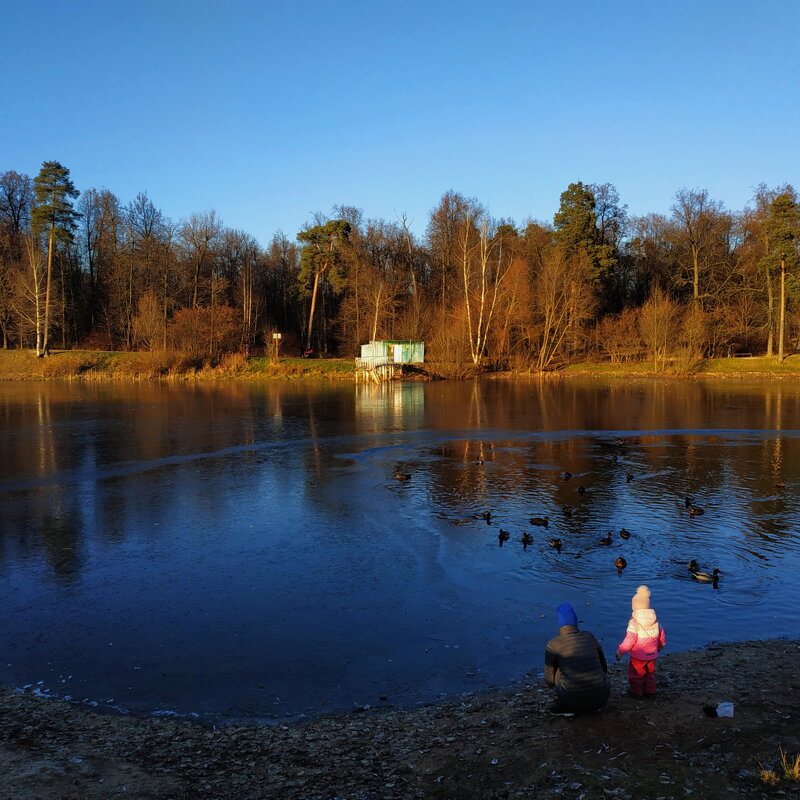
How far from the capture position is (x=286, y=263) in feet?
274

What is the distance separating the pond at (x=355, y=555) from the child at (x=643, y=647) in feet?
4.97

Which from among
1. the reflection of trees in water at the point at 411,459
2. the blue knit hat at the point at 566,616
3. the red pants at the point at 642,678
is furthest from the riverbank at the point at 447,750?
the reflection of trees in water at the point at 411,459

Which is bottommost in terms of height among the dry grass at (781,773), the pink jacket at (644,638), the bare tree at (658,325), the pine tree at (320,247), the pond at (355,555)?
the pond at (355,555)

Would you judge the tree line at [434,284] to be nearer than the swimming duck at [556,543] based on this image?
No

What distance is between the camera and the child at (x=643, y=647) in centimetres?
637

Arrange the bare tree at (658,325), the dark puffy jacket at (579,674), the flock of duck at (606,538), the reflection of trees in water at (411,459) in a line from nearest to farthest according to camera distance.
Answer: the dark puffy jacket at (579,674)
the flock of duck at (606,538)
the reflection of trees in water at (411,459)
the bare tree at (658,325)

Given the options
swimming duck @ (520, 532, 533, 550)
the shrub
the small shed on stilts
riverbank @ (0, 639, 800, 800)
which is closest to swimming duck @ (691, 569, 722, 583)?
swimming duck @ (520, 532, 533, 550)

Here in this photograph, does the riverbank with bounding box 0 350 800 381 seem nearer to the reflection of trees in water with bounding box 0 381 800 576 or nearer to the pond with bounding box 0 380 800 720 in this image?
the reflection of trees in water with bounding box 0 381 800 576

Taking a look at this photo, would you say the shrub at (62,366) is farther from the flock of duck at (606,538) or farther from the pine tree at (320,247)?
the flock of duck at (606,538)

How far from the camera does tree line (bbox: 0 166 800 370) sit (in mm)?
58969

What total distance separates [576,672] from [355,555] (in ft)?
21.7

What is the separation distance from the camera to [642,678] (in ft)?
21.1

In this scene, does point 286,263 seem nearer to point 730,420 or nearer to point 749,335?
point 749,335

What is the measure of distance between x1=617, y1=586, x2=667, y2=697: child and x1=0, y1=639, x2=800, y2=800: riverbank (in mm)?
154
